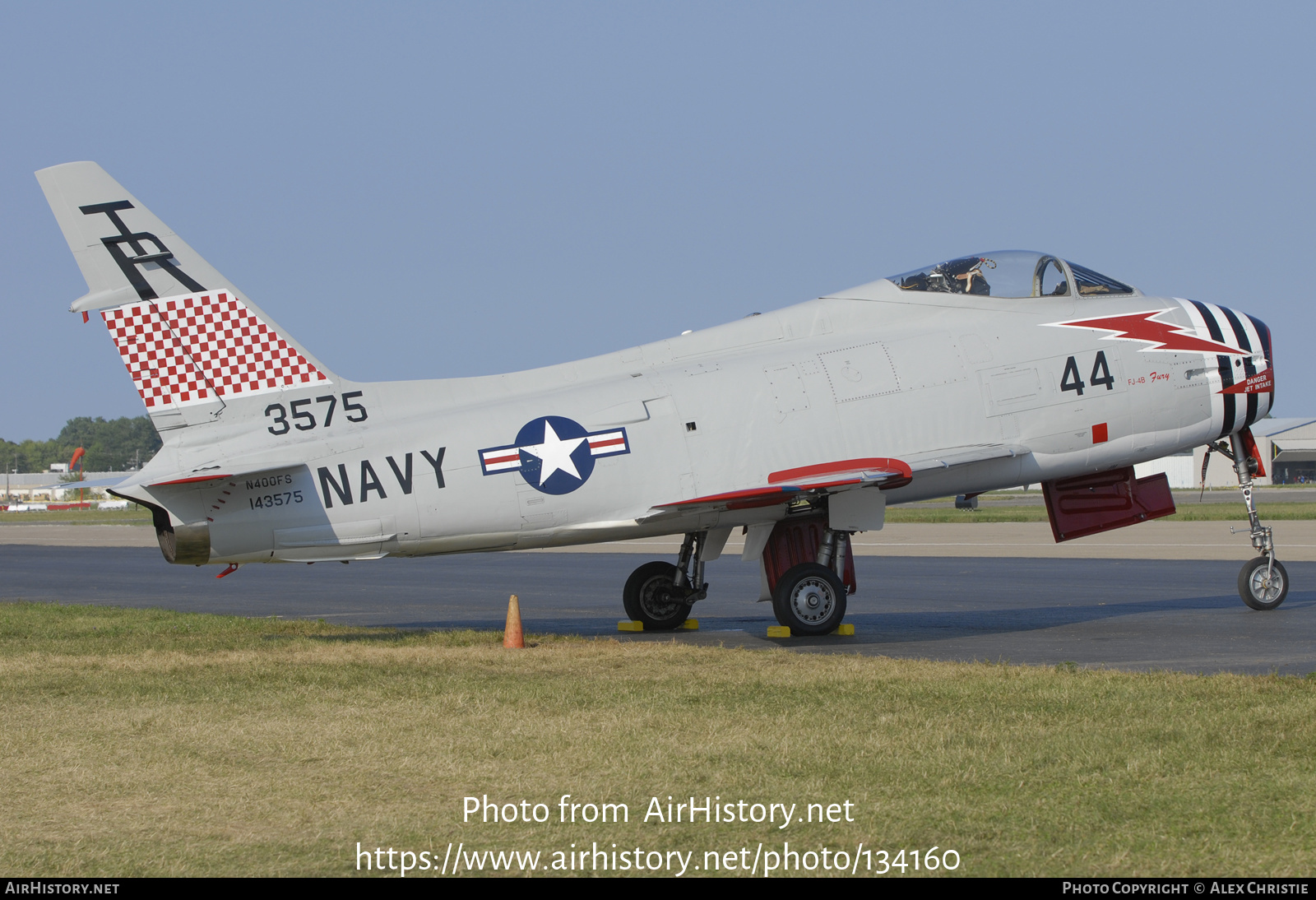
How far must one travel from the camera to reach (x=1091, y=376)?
50.5ft

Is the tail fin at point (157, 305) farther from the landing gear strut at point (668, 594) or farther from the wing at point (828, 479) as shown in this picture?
the landing gear strut at point (668, 594)

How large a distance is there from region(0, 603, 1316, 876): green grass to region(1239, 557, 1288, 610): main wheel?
22.3 feet

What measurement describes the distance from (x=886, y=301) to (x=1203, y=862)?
10.7 m

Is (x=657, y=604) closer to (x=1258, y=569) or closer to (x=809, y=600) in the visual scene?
(x=809, y=600)

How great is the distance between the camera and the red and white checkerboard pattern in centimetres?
1309

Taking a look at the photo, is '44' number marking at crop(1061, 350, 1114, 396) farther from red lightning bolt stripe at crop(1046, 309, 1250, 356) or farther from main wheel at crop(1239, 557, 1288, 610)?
main wheel at crop(1239, 557, 1288, 610)

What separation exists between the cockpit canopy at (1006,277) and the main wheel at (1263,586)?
424cm

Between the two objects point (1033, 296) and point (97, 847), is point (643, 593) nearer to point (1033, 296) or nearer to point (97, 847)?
point (1033, 296)

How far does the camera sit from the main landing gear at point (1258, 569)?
54.7 feet

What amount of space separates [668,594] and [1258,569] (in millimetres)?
7748

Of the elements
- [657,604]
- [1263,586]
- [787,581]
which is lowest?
[1263,586]

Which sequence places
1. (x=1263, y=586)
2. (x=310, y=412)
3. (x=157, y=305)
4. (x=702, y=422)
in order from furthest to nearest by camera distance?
(x=1263, y=586) < (x=702, y=422) < (x=310, y=412) < (x=157, y=305)

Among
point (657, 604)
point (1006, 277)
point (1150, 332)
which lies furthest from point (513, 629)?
point (1150, 332)

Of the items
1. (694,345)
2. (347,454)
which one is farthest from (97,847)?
(694,345)
